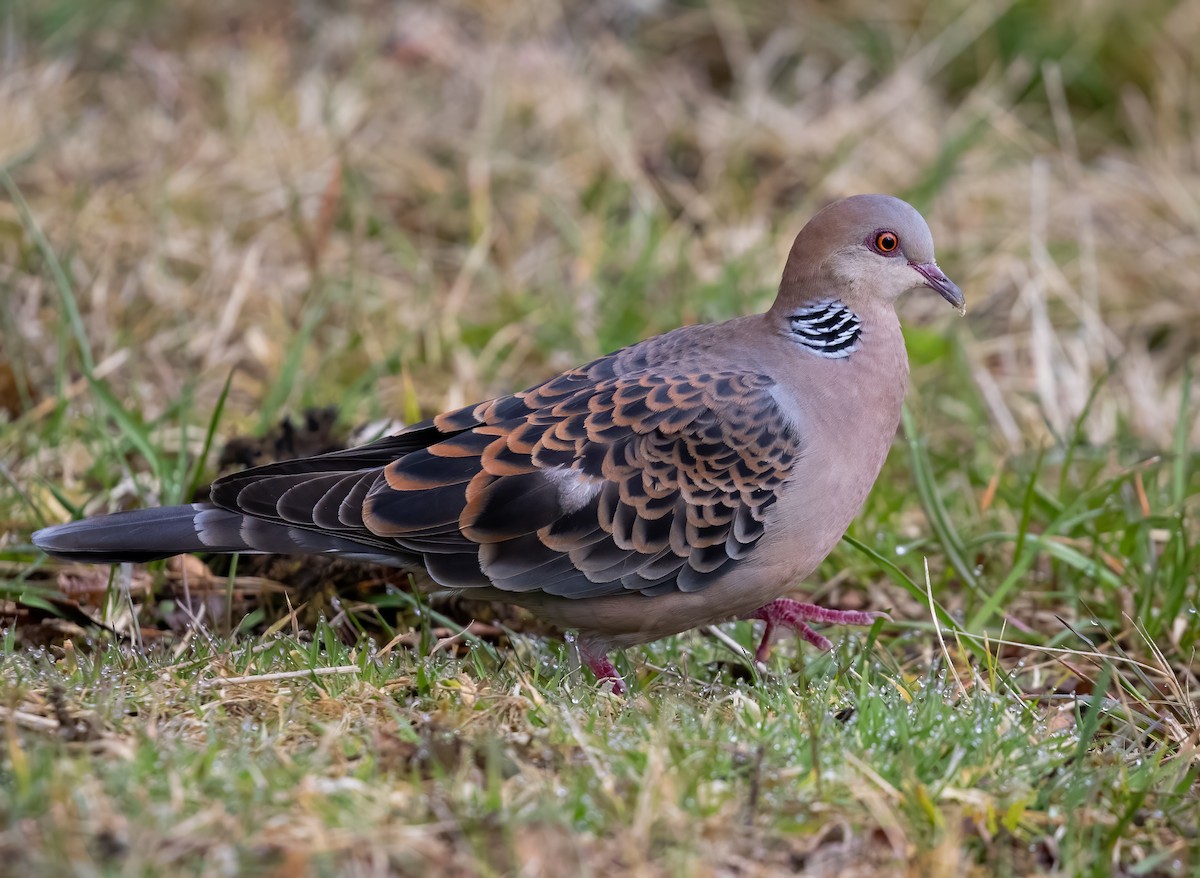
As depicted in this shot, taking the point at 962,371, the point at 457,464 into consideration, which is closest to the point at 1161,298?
the point at 962,371

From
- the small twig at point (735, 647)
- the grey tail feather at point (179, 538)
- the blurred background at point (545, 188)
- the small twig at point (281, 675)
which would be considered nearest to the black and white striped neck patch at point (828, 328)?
the small twig at point (735, 647)

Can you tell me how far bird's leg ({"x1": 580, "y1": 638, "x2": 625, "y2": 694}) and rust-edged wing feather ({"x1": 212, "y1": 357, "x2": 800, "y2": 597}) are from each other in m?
0.21

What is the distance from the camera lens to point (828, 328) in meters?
3.62

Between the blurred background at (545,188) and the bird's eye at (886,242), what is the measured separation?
1247mm

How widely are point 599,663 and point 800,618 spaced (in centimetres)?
57

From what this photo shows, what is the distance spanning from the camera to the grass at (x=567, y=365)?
2479mm

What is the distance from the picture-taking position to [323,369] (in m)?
5.39

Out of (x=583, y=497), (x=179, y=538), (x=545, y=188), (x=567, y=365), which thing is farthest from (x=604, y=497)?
(x=545, y=188)

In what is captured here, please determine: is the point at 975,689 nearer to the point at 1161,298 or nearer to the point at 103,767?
the point at 103,767

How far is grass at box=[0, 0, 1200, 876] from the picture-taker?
2.48m

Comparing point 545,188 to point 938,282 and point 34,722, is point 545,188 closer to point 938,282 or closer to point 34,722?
point 938,282

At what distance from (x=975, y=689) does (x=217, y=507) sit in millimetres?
1871

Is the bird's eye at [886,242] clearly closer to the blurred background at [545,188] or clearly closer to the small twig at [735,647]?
the small twig at [735,647]

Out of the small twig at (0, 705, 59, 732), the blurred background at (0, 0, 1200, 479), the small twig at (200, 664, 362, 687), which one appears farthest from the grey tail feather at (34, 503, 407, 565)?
the blurred background at (0, 0, 1200, 479)
